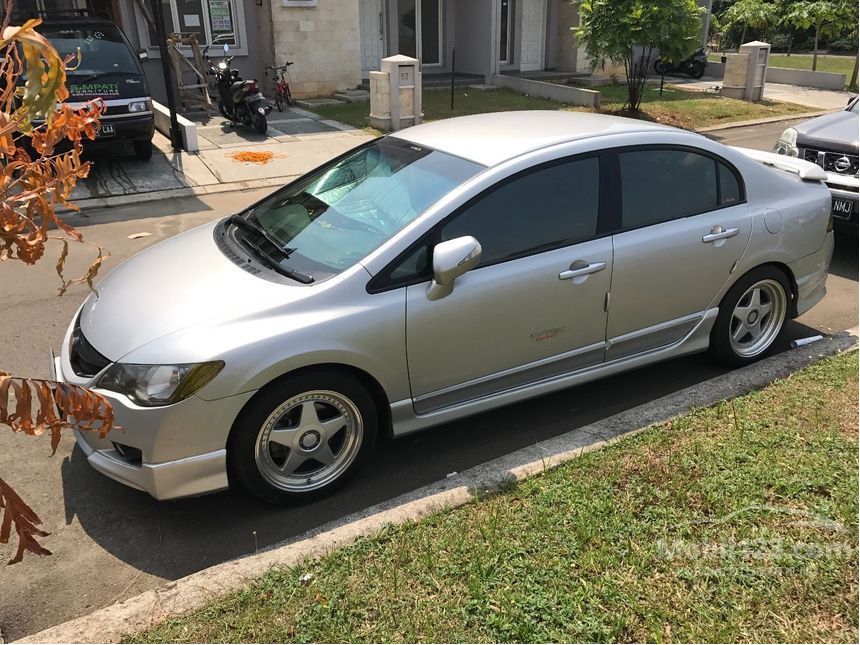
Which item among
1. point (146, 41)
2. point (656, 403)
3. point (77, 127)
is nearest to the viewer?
point (77, 127)

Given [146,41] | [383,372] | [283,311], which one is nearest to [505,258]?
[383,372]

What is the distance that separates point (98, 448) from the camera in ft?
11.5

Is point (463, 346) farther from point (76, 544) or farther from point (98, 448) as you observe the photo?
point (76, 544)

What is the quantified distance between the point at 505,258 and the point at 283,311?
4.02ft

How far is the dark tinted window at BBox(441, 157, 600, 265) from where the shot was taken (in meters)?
3.91

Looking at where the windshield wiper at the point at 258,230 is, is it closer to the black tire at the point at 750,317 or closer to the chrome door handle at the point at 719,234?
the chrome door handle at the point at 719,234

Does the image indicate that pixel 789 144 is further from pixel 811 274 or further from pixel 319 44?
pixel 319 44

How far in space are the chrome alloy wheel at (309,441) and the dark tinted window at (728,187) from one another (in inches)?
109

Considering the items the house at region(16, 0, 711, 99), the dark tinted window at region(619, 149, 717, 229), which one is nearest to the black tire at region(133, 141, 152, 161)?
the house at region(16, 0, 711, 99)

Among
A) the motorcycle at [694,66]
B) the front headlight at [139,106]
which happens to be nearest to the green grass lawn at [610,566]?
the front headlight at [139,106]

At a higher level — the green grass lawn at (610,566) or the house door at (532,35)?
the house door at (532,35)

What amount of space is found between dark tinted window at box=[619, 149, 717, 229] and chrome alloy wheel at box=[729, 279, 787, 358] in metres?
0.75

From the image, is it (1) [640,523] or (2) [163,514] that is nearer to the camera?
(1) [640,523]

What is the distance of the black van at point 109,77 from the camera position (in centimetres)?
1017
